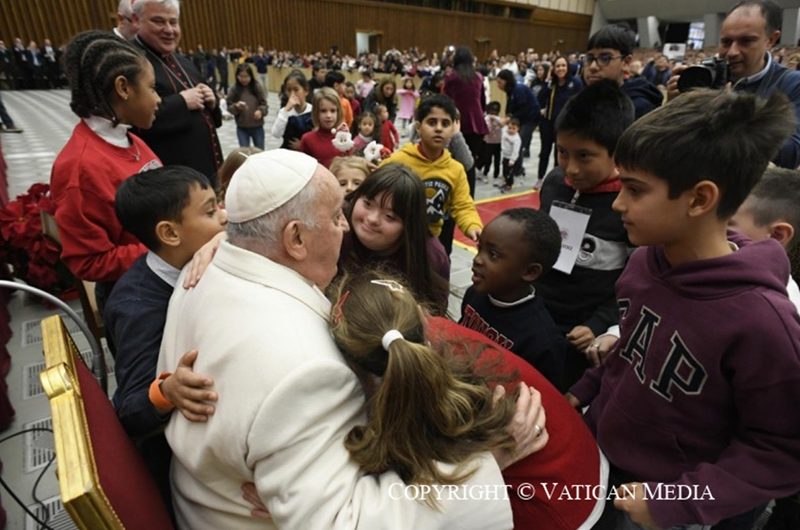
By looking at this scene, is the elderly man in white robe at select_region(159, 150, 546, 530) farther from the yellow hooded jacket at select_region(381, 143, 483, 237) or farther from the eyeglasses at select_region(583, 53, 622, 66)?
the eyeglasses at select_region(583, 53, 622, 66)

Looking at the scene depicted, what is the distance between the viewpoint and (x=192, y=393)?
882 mm

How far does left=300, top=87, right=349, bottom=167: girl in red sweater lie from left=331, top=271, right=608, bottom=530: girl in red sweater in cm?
299

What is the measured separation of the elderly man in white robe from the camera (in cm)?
79

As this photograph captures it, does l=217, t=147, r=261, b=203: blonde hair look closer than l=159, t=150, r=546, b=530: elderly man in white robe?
No

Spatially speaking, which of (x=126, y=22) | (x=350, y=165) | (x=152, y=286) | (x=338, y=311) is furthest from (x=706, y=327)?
(x=126, y=22)

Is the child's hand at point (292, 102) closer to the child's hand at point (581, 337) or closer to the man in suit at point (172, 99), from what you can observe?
the man in suit at point (172, 99)

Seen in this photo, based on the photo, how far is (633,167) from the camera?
1.07 meters

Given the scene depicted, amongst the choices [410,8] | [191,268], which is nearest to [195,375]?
[191,268]

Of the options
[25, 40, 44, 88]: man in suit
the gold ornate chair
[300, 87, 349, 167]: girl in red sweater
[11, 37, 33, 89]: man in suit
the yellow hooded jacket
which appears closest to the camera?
the gold ornate chair

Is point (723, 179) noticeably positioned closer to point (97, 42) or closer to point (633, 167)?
point (633, 167)

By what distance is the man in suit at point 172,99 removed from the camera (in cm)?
246

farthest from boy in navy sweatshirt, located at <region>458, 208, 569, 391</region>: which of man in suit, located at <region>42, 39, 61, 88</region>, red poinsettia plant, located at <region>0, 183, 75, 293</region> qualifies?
man in suit, located at <region>42, 39, 61, 88</region>

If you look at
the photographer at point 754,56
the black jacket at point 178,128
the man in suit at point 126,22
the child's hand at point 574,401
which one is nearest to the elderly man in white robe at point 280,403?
the child's hand at point 574,401

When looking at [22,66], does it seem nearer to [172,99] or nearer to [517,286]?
[172,99]
